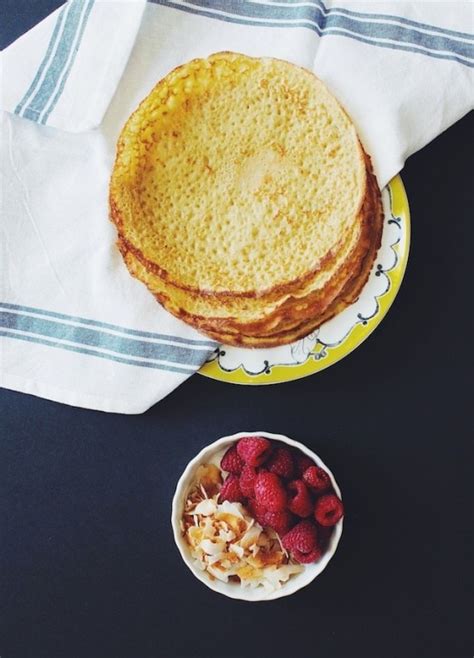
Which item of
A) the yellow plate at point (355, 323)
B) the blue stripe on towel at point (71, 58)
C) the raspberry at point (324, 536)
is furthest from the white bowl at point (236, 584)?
the blue stripe on towel at point (71, 58)

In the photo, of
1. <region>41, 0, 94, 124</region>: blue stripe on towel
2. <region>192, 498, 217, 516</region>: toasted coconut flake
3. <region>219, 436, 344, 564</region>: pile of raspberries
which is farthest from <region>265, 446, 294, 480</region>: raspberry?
<region>41, 0, 94, 124</region>: blue stripe on towel

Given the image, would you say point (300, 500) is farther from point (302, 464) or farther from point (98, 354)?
point (98, 354)

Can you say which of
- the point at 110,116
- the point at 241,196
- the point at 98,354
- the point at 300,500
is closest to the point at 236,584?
the point at 300,500

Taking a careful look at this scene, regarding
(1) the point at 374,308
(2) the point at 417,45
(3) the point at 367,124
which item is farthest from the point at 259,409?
(2) the point at 417,45

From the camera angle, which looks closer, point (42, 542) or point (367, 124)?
point (367, 124)

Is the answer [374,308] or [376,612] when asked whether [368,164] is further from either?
[376,612]

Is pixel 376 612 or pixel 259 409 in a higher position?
pixel 259 409

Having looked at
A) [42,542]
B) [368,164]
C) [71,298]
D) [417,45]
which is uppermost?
[417,45]
